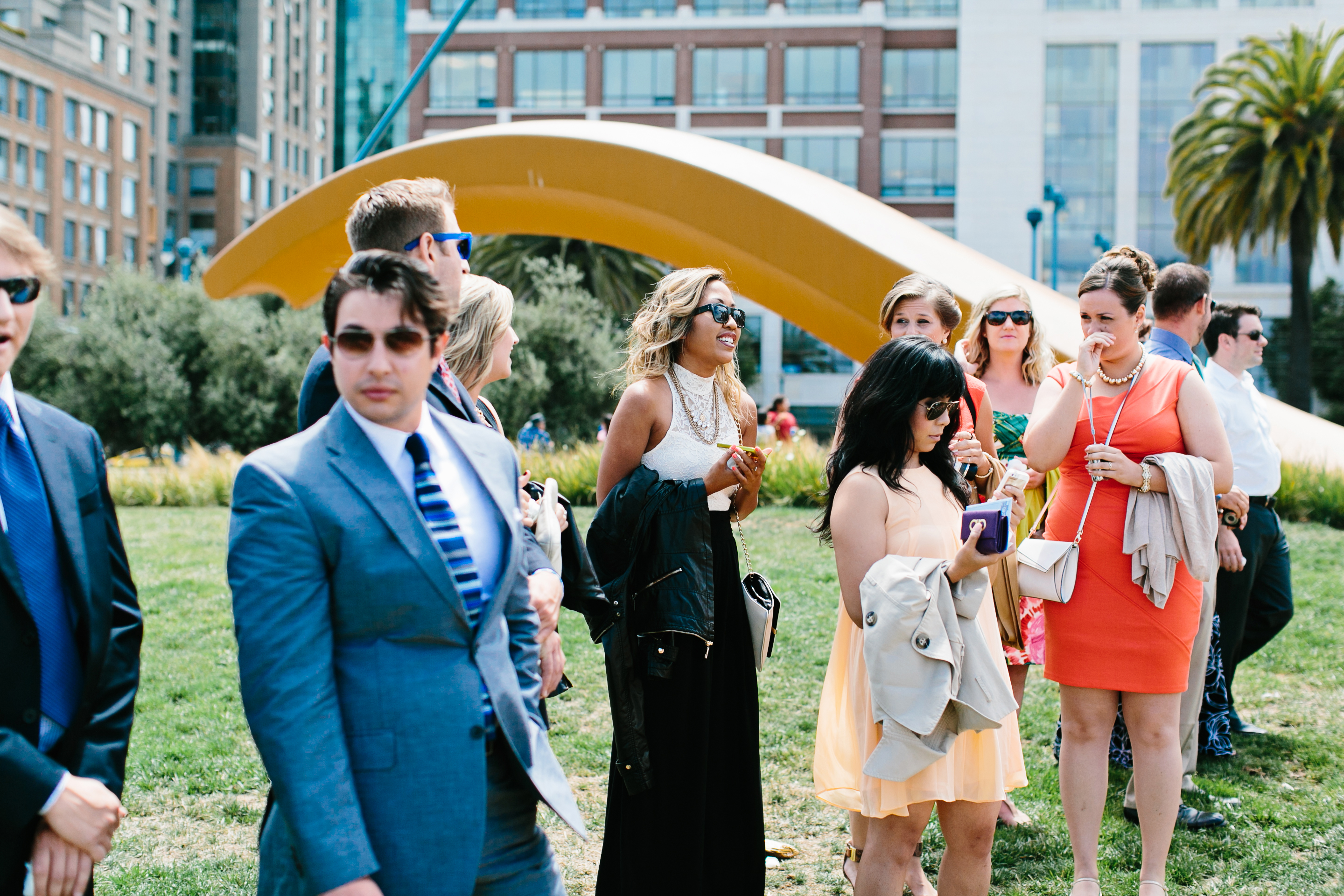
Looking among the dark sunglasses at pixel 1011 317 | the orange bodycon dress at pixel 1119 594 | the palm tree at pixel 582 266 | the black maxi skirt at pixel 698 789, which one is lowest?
the black maxi skirt at pixel 698 789

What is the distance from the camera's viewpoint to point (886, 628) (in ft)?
9.02

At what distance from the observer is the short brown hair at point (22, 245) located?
1957 millimetres

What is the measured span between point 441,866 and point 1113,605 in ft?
8.32

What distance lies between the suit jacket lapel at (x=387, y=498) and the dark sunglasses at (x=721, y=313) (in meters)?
1.84

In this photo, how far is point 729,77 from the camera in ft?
166

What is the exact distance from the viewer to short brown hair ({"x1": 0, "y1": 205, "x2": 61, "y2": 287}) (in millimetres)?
1957

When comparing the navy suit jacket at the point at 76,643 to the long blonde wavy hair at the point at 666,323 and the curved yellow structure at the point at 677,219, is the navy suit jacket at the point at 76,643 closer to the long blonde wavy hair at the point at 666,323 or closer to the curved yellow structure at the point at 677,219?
the long blonde wavy hair at the point at 666,323

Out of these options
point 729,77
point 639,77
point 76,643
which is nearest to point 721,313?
point 76,643

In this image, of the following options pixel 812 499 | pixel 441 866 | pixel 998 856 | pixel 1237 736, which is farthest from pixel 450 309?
pixel 812 499

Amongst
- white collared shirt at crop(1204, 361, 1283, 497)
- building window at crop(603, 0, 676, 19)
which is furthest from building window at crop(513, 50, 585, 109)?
white collared shirt at crop(1204, 361, 1283, 497)

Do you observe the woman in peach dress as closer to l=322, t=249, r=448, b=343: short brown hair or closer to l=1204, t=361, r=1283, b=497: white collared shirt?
l=322, t=249, r=448, b=343: short brown hair

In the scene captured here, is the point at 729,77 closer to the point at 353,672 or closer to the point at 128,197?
the point at 128,197

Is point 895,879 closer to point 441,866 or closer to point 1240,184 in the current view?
point 441,866

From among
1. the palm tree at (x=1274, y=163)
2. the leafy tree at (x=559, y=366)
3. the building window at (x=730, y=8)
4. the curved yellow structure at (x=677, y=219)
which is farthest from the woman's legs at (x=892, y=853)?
the building window at (x=730, y=8)
